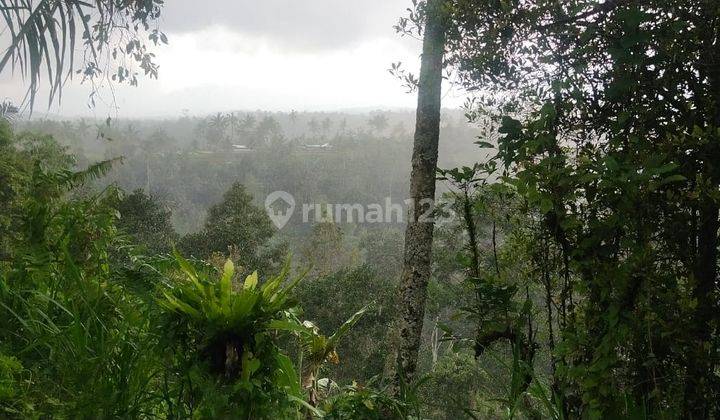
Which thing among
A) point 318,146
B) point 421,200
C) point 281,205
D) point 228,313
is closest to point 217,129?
point 318,146

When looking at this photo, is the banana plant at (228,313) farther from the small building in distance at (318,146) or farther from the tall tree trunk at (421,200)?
the small building in distance at (318,146)

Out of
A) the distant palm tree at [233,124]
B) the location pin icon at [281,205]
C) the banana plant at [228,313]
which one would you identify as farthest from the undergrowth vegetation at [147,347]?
the distant palm tree at [233,124]

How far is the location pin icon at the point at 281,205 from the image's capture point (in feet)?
167

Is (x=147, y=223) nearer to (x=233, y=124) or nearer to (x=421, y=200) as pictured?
(x=421, y=200)

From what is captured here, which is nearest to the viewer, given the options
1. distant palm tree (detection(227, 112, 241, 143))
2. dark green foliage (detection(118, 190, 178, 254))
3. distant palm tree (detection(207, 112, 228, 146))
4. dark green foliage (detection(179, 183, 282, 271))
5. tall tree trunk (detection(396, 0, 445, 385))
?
tall tree trunk (detection(396, 0, 445, 385))

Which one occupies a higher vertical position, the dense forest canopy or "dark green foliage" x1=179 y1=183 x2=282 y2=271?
the dense forest canopy

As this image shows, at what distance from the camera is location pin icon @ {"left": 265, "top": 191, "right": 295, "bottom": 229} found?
50969 millimetres

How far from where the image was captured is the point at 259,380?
1.25 m

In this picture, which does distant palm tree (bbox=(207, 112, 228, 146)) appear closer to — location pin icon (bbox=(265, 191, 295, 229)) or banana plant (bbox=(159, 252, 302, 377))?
location pin icon (bbox=(265, 191, 295, 229))

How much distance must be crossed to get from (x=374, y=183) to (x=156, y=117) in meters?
72.6

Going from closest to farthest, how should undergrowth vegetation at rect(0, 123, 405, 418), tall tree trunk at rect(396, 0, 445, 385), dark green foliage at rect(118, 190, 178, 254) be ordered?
1. undergrowth vegetation at rect(0, 123, 405, 418)
2. tall tree trunk at rect(396, 0, 445, 385)
3. dark green foliage at rect(118, 190, 178, 254)

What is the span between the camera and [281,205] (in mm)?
53969

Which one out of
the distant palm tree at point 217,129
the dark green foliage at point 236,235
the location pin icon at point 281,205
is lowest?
the location pin icon at point 281,205

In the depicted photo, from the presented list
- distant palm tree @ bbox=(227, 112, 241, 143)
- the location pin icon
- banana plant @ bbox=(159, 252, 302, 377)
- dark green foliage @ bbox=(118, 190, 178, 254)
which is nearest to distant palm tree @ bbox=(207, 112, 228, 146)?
distant palm tree @ bbox=(227, 112, 241, 143)
